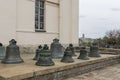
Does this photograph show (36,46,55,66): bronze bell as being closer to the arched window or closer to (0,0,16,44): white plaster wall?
(0,0,16,44): white plaster wall

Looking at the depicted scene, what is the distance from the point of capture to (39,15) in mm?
11102

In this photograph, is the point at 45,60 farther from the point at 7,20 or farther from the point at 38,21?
the point at 38,21

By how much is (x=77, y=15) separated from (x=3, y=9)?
5.39 m

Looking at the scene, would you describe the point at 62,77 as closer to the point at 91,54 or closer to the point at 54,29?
the point at 91,54

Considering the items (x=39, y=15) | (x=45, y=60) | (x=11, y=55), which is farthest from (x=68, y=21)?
(x=45, y=60)

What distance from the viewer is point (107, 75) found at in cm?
637

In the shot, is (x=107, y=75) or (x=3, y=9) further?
(x=3, y=9)

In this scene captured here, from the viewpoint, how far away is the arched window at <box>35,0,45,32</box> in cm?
1100

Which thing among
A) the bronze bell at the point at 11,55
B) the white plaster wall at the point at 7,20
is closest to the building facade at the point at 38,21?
the white plaster wall at the point at 7,20

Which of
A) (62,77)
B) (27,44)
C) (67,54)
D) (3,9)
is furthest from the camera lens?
(27,44)

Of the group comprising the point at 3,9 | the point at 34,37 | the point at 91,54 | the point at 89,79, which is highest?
the point at 3,9

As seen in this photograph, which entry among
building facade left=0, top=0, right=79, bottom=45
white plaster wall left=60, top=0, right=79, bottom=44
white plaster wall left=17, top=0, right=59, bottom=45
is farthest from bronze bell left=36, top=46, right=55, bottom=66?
white plaster wall left=60, top=0, right=79, bottom=44

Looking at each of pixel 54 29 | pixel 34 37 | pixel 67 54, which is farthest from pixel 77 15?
pixel 67 54

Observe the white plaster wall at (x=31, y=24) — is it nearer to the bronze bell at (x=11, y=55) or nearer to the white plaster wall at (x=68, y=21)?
the white plaster wall at (x=68, y=21)
